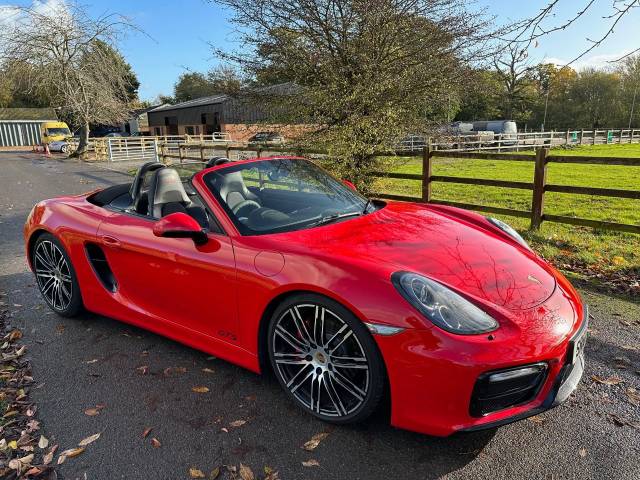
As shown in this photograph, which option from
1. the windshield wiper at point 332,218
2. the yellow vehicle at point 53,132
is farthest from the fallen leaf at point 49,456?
the yellow vehicle at point 53,132

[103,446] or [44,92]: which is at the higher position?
[44,92]

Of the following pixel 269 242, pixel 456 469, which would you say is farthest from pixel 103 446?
pixel 456 469

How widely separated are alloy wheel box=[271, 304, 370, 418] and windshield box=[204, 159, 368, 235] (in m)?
0.68

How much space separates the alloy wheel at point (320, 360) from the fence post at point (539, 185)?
522cm

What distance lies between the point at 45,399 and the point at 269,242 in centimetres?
176

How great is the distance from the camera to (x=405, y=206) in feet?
12.5

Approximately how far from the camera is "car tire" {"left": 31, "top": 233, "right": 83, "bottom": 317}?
13.2 ft

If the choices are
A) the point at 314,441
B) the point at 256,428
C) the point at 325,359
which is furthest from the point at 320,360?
the point at 256,428

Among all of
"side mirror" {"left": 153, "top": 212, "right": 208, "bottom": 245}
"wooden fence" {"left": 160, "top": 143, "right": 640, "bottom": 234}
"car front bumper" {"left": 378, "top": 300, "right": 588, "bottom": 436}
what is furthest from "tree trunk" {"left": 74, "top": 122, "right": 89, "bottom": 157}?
"car front bumper" {"left": 378, "top": 300, "right": 588, "bottom": 436}

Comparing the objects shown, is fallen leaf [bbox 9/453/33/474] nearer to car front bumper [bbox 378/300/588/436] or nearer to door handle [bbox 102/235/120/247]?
door handle [bbox 102/235/120/247]

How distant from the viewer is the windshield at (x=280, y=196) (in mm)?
3135

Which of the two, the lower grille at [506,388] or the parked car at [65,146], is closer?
the lower grille at [506,388]

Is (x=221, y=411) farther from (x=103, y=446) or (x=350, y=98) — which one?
(x=350, y=98)

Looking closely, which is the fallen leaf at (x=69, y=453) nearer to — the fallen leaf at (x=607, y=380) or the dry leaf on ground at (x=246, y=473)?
the dry leaf on ground at (x=246, y=473)
